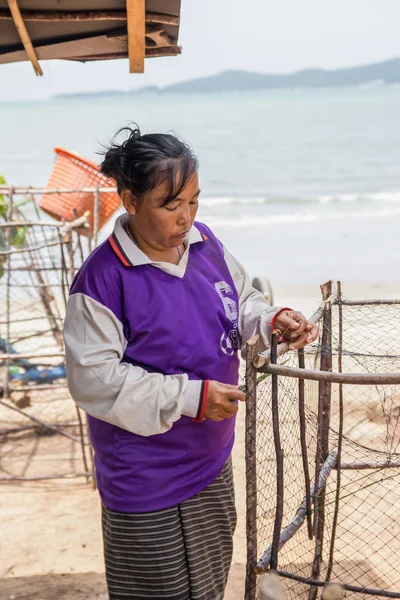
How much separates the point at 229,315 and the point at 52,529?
2518 mm

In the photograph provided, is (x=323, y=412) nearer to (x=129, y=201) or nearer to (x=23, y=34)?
(x=129, y=201)

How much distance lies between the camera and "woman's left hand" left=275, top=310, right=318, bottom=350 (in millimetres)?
2102

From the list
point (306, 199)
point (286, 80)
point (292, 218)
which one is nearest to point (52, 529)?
point (292, 218)

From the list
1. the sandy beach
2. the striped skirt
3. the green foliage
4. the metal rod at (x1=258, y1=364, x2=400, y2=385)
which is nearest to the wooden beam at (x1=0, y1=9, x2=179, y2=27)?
the metal rod at (x1=258, y1=364, x2=400, y2=385)

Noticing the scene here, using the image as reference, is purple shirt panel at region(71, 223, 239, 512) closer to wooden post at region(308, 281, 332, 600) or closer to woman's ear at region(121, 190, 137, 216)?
woman's ear at region(121, 190, 137, 216)

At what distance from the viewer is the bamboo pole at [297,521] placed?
2244 mm

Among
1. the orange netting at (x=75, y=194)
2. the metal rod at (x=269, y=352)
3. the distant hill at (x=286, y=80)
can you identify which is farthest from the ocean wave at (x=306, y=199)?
the distant hill at (x=286, y=80)

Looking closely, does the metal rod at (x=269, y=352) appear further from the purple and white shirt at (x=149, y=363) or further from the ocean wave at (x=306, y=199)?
the ocean wave at (x=306, y=199)

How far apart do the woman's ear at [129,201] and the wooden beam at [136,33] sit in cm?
79

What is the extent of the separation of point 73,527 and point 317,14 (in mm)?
70916

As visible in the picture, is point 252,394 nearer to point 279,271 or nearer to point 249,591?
point 249,591

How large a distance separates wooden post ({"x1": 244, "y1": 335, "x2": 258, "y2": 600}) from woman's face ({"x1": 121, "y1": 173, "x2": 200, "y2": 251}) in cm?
32

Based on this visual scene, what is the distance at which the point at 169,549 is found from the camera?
1.97m

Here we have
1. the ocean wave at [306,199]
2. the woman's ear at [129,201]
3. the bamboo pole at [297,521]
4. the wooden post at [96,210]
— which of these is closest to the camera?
the woman's ear at [129,201]
